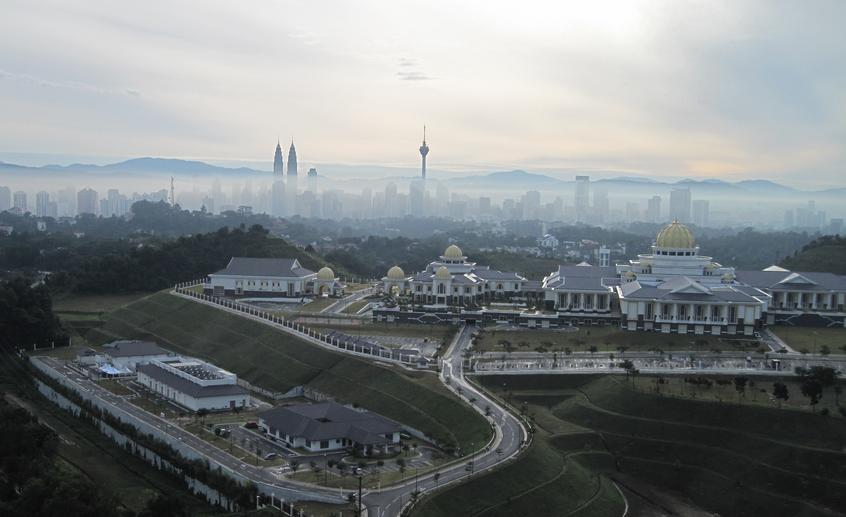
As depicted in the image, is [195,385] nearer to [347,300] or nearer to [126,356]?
[126,356]

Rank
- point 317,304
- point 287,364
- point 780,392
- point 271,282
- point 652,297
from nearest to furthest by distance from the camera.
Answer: point 780,392 → point 287,364 → point 652,297 → point 317,304 → point 271,282

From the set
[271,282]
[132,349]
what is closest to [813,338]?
[271,282]

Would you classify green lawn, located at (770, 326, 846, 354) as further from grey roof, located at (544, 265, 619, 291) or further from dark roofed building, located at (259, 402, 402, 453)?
dark roofed building, located at (259, 402, 402, 453)

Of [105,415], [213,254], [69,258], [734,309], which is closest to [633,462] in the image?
[734,309]

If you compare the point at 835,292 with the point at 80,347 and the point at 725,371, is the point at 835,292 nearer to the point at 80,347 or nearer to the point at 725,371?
the point at 725,371

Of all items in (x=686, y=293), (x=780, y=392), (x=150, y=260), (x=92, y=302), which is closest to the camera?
(x=780, y=392)

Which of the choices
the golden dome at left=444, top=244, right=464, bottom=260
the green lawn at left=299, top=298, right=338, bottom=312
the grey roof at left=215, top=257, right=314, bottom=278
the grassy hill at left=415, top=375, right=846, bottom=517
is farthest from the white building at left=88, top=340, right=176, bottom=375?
→ the grassy hill at left=415, top=375, right=846, bottom=517

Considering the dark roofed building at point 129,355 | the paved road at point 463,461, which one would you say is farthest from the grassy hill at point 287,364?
the dark roofed building at point 129,355
